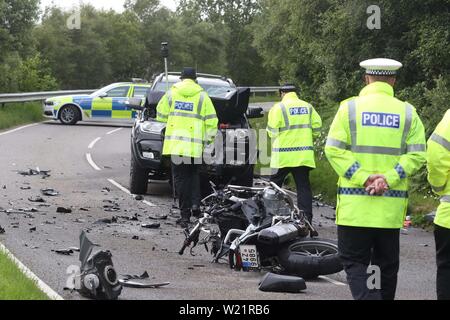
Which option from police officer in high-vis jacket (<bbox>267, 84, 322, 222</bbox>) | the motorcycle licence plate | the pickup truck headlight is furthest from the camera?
the pickup truck headlight

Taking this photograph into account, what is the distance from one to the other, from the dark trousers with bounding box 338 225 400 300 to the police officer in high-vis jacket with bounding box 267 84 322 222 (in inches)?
207

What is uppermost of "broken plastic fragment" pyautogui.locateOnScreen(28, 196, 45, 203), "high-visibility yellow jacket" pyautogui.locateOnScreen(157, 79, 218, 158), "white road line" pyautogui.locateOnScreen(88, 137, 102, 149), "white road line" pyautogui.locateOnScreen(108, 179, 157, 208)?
"high-visibility yellow jacket" pyautogui.locateOnScreen(157, 79, 218, 158)

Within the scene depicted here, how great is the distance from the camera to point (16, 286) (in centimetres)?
737

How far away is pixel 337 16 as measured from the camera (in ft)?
69.1

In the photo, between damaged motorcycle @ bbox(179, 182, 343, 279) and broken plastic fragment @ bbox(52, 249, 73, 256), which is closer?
damaged motorcycle @ bbox(179, 182, 343, 279)

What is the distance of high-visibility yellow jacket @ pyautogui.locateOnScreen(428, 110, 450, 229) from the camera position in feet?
21.5

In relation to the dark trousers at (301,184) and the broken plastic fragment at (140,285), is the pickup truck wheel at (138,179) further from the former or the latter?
the broken plastic fragment at (140,285)

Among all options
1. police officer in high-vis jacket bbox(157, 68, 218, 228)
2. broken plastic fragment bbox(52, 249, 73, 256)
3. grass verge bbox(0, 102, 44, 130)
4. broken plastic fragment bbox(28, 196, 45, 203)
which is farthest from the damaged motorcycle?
grass verge bbox(0, 102, 44, 130)

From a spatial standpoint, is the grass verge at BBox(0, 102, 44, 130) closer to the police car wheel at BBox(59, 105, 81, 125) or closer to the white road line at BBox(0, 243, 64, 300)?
the police car wheel at BBox(59, 105, 81, 125)

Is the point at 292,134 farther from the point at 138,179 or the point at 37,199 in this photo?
the point at 37,199

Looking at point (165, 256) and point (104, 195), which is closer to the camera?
point (165, 256)

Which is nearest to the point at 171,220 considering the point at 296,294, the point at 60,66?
the point at 296,294
